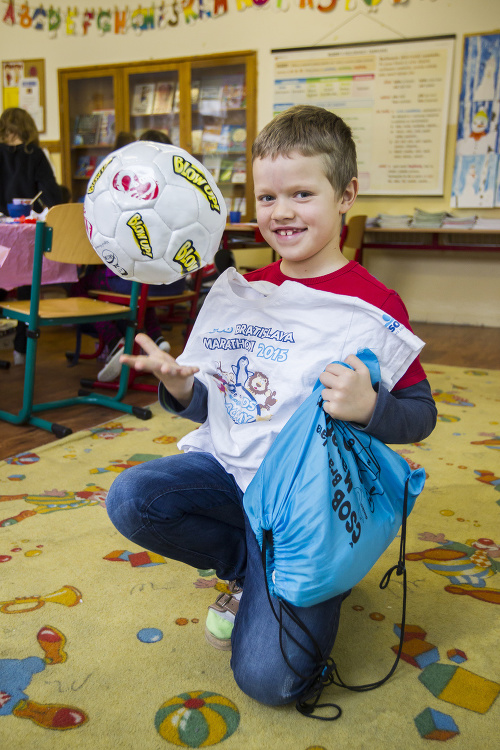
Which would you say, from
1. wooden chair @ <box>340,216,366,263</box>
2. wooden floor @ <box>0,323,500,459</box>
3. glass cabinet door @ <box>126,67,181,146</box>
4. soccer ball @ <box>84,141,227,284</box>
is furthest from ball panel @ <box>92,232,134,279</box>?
glass cabinet door @ <box>126,67,181,146</box>

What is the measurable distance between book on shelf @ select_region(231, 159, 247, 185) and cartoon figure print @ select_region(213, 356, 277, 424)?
422 centimetres

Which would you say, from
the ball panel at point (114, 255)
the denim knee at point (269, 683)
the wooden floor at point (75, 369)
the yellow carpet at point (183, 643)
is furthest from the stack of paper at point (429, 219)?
the denim knee at point (269, 683)

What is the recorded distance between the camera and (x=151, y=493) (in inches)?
37.4

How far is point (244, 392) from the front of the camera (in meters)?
0.99

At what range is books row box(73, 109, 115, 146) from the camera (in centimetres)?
534

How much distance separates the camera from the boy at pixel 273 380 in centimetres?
88

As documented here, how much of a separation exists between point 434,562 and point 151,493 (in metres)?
0.67

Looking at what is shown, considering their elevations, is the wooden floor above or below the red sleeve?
below

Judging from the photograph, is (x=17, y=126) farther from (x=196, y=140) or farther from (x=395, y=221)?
(x=395, y=221)

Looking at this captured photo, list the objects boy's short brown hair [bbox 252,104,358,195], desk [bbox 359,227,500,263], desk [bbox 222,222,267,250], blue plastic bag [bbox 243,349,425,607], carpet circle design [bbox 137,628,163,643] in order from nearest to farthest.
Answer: blue plastic bag [bbox 243,349,425,607]
boy's short brown hair [bbox 252,104,358,195]
carpet circle design [bbox 137,628,163,643]
desk [bbox 222,222,267,250]
desk [bbox 359,227,500,263]

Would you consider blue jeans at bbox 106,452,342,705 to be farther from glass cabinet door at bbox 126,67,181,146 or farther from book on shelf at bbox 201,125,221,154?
glass cabinet door at bbox 126,67,181,146

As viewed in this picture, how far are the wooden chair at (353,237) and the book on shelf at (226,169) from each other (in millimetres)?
1261

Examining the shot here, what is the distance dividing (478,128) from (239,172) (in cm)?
177

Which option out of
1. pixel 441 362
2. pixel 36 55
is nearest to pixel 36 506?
pixel 441 362
